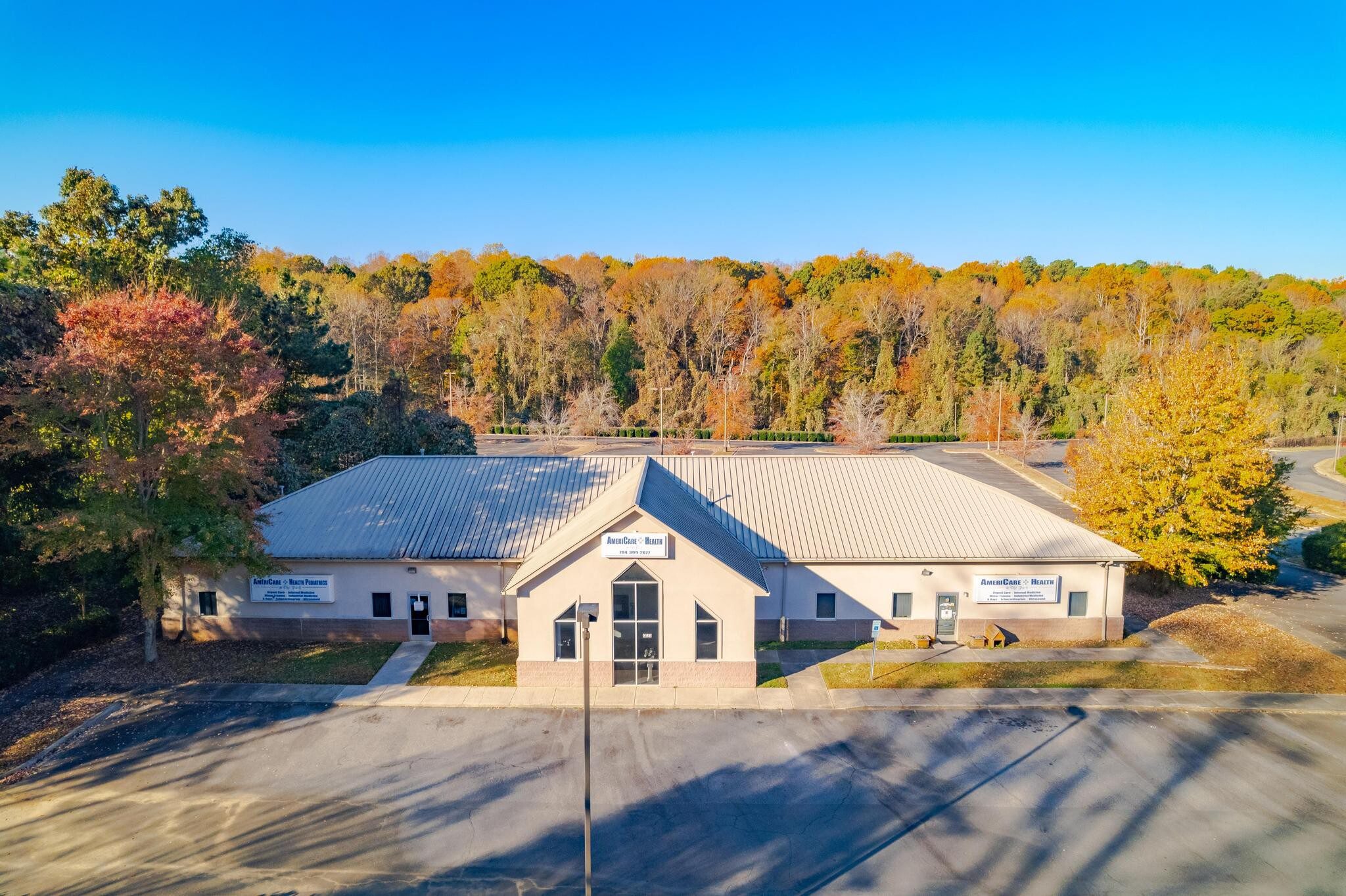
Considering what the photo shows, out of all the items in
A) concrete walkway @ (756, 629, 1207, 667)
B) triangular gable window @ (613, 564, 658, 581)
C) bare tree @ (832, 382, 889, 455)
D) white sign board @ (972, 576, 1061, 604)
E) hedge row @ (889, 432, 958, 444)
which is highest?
bare tree @ (832, 382, 889, 455)

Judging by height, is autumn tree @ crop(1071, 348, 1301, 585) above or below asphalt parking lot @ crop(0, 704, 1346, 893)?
above

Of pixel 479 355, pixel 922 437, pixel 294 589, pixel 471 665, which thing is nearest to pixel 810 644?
pixel 471 665

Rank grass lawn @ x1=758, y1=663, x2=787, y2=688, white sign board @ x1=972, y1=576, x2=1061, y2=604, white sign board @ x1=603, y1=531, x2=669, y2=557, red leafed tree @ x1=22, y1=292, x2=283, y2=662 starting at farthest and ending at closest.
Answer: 1. white sign board @ x1=972, y1=576, x2=1061, y2=604
2. grass lawn @ x1=758, y1=663, x2=787, y2=688
3. white sign board @ x1=603, y1=531, x2=669, y2=557
4. red leafed tree @ x1=22, y1=292, x2=283, y2=662

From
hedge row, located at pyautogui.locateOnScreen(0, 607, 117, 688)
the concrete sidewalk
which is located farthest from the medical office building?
hedge row, located at pyautogui.locateOnScreen(0, 607, 117, 688)

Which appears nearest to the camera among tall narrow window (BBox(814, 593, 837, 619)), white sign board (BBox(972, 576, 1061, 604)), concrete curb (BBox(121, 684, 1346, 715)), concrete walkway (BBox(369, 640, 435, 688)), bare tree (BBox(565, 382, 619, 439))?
concrete curb (BBox(121, 684, 1346, 715))

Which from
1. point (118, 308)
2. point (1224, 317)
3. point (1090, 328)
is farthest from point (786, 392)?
point (118, 308)

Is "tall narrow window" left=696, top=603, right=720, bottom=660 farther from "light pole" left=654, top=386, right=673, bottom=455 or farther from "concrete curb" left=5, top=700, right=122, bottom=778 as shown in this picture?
"light pole" left=654, top=386, right=673, bottom=455
